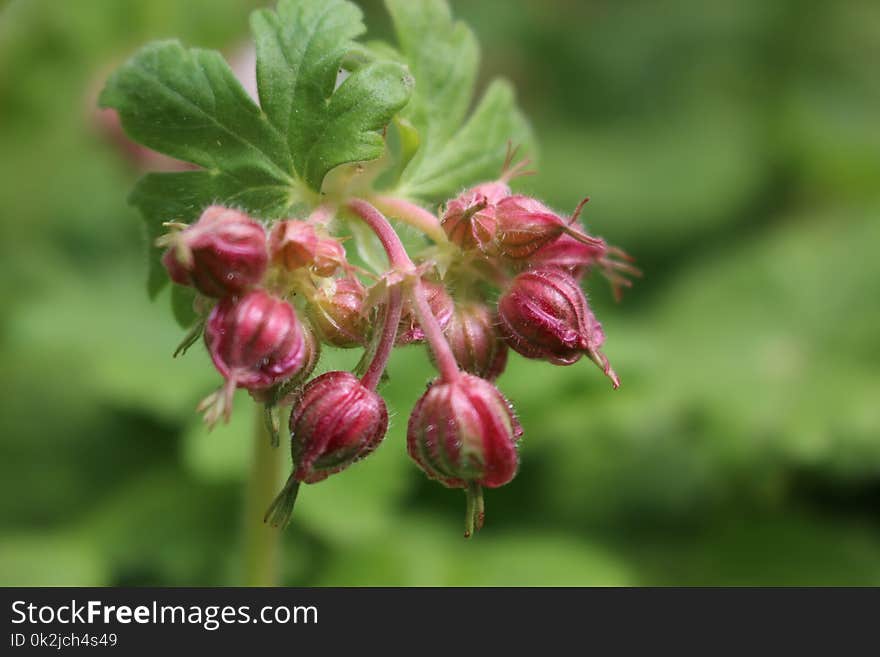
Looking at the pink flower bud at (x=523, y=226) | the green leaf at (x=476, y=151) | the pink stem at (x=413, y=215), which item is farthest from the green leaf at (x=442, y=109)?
the pink flower bud at (x=523, y=226)

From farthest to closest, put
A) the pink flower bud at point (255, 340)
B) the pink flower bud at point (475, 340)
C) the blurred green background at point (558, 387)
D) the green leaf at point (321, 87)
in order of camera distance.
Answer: the blurred green background at point (558, 387) → the green leaf at point (321, 87) → the pink flower bud at point (475, 340) → the pink flower bud at point (255, 340)

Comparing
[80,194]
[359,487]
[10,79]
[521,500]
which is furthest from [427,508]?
[10,79]

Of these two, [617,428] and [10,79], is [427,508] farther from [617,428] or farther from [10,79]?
[10,79]

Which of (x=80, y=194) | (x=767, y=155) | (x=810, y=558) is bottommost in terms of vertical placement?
(x=810, y=558)

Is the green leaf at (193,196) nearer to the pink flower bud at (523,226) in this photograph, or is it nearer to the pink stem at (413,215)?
the pink stem at (413,215)

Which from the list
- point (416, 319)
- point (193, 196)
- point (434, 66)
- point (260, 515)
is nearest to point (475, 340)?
point (416, 319)
